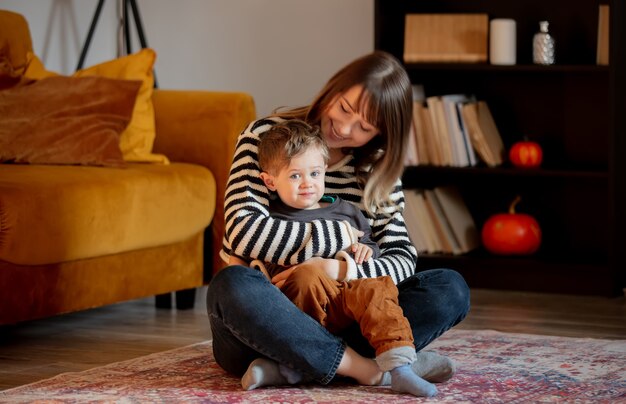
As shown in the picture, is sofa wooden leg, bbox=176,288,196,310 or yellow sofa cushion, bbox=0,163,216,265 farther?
sofa wooden leg, bbox=176,288,196,310

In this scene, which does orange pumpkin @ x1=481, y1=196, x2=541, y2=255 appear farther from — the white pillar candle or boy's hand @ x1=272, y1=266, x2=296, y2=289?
boy's hand @ x1=272, y1=266, x2=296, y2=289

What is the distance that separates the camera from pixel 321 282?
83.1 inches

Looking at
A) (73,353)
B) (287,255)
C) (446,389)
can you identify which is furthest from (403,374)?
(73,353)

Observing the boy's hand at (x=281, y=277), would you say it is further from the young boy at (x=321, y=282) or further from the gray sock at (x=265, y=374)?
the gray sock at (x=265, y=374)

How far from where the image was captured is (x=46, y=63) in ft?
14.2

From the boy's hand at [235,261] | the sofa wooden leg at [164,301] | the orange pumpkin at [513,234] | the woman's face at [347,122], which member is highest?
the woman's face at [347,122]

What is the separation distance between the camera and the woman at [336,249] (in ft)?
6.76

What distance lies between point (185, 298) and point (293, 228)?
1.24 metres

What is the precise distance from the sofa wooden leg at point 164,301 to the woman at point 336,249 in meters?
1.09

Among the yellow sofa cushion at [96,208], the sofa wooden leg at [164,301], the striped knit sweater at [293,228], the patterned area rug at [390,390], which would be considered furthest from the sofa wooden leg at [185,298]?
the striped knit sweater at [293,228]

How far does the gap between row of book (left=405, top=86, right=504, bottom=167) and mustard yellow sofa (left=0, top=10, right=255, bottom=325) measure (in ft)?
2.41

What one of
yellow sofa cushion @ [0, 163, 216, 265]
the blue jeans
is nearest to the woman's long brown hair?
the blue jeans

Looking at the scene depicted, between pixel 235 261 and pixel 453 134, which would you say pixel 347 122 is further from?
pixel 453 134

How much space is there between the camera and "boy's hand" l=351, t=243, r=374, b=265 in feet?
7.19
